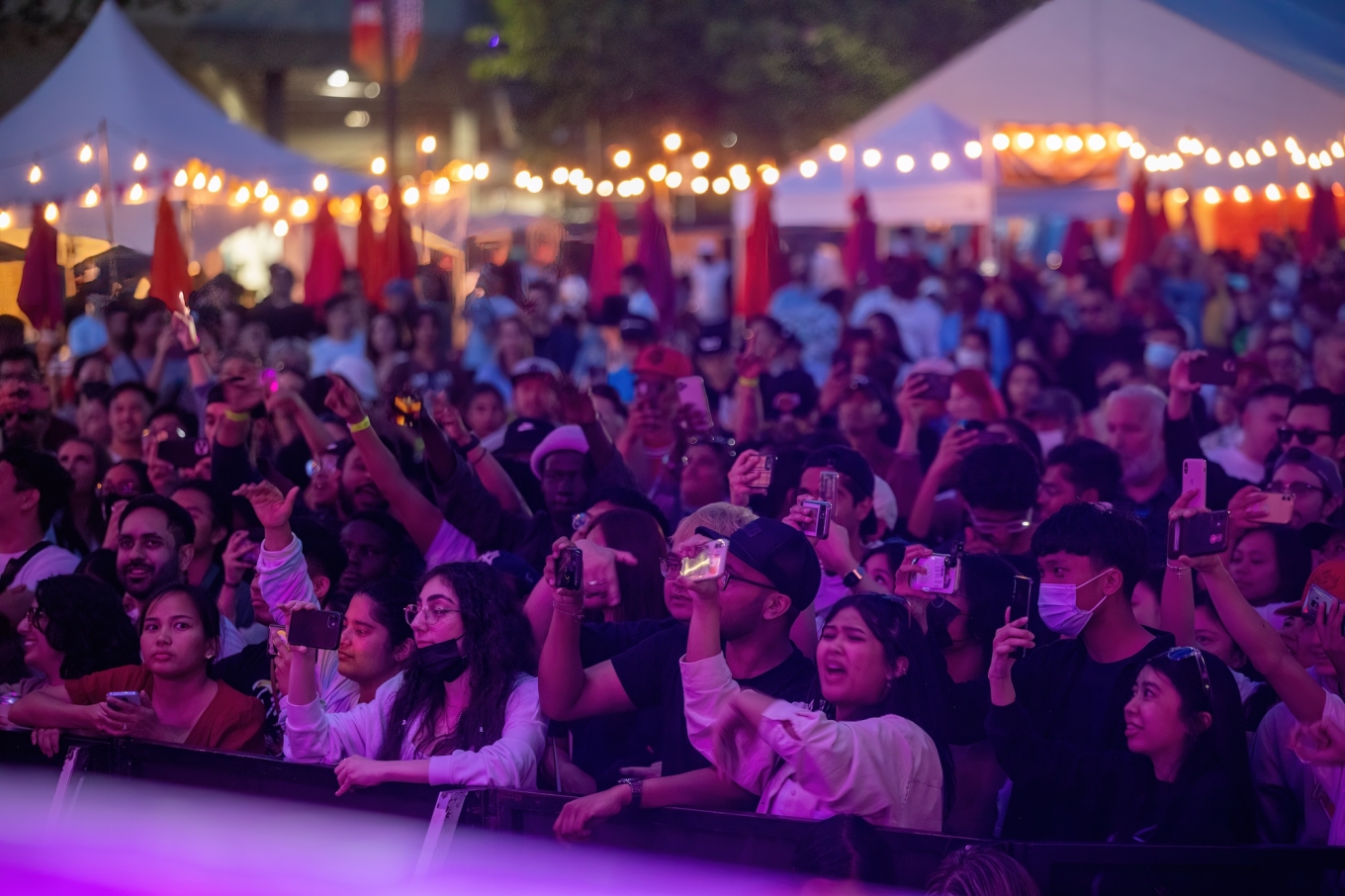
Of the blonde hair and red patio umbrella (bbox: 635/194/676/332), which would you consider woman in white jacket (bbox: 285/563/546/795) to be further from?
red patio umbrella (bbox: 635/194/676/332)

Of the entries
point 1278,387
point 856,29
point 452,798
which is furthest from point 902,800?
point 856,29

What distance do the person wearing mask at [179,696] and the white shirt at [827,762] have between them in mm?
1374

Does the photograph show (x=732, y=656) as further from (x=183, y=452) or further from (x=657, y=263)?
(x=657, y=263)

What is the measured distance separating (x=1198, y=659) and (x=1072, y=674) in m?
0.45

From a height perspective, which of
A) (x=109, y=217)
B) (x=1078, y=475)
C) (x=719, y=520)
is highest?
(x=109, y=217)

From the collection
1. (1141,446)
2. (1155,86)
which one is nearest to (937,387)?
(1141,446)

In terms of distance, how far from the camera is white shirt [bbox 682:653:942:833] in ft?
11.0

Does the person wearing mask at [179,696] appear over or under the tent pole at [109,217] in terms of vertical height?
under

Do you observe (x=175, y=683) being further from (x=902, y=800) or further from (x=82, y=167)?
(x=82, y=167)

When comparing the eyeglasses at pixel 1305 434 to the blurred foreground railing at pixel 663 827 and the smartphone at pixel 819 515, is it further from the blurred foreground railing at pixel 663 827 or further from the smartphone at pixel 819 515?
→ the blurred foreground railing at pixel 663 827

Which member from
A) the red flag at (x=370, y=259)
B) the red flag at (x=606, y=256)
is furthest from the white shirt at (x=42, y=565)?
the red flag at (x=370, y=259)

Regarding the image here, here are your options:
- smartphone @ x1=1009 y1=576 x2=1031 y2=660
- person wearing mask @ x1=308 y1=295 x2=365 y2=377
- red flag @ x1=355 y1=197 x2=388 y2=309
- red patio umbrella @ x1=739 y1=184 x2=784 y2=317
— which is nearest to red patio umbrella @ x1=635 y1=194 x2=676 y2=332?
red patio umbrella @ x1=739 y1=184 x2=784 y2=317

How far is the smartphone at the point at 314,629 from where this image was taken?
3.75 metres

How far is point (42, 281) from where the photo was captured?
8.13m
